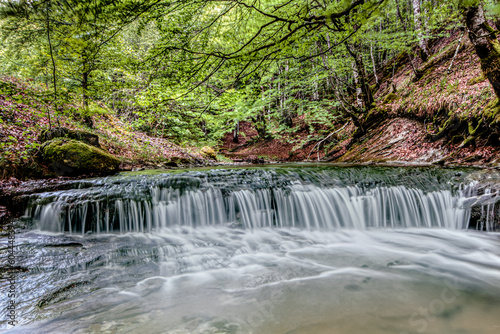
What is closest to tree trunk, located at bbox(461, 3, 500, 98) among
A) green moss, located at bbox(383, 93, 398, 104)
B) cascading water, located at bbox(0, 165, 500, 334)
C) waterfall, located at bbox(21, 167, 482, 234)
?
cascading water, located at bbox(0, 165, 500, 334)

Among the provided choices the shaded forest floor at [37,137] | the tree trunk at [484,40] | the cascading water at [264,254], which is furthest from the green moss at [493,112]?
the shaded forest floor at [37,137]

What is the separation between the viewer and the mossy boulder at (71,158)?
6.49 meters

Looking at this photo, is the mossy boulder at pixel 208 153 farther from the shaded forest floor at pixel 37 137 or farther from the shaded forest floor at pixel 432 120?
the shaded forest floor at pixel 432 120

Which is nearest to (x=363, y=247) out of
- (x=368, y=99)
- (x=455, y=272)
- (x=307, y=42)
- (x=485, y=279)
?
(x=455, y=272)

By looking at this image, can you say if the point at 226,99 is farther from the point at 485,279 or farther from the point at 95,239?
the point at 485,279

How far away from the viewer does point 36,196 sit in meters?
5.11

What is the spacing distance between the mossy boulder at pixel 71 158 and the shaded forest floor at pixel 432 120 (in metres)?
9.34

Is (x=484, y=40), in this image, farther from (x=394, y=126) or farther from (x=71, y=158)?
(x=71, y=158)

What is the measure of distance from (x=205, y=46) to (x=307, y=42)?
142 centimetres

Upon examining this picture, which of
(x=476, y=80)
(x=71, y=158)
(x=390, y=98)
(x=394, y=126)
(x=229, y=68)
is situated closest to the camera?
(x=229, y=68)

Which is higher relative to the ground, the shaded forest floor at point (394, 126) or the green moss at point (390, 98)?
the green moss at point (390, 98)

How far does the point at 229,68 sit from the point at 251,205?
3335 mm

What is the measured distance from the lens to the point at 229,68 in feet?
11.3

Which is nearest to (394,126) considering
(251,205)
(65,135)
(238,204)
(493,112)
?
(493,112)
